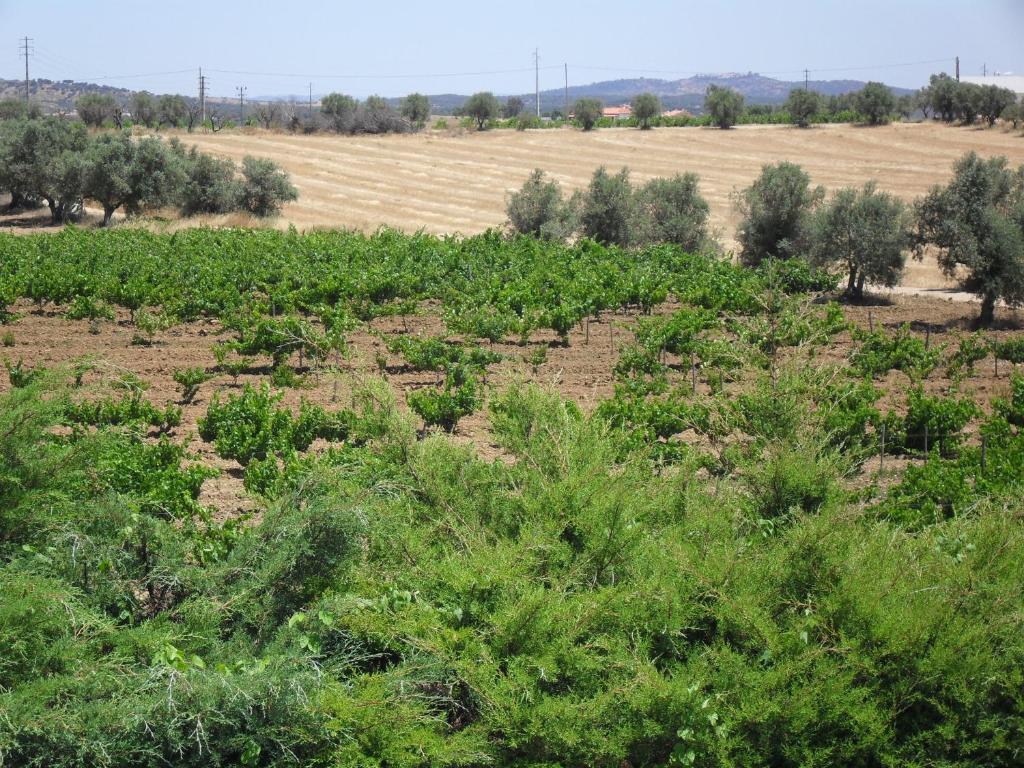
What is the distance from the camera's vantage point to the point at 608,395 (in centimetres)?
1434

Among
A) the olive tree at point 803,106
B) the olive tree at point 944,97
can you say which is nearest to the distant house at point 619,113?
the olive tree at point 803,106

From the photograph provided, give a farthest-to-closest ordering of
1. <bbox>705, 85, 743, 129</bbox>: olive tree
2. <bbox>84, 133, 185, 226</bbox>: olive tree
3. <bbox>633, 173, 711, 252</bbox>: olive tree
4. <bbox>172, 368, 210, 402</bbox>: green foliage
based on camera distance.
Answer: <bbox>705, 85, 743, 129</bbox>: olive tree
<bbox>84, 133, 185, 226</bbox>: olive tree
<bbox>633, 173, 711, 252</bbox>: olive tree
<bbox>172, 368, 210, 402</bbox>: green foliage

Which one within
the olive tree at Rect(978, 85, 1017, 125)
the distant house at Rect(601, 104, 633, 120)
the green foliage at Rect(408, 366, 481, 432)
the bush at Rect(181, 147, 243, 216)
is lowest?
the green foliage at Rect(408, 366, 481, 432)

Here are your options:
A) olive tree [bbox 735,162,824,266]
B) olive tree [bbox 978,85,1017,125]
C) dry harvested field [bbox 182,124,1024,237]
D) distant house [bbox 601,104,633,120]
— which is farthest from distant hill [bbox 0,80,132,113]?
olive tree [bbox 735,162,824,266]

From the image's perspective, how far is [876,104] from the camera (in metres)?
57.4

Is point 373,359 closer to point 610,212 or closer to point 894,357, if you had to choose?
point 894,357

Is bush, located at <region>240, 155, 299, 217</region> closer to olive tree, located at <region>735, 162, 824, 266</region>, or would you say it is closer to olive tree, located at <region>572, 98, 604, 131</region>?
olive tree, located at <region>735, 162, 824, 266</region>

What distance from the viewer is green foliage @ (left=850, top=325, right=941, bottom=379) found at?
15242mm

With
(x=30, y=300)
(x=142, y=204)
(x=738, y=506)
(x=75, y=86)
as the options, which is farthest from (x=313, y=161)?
(x=75, y=86)

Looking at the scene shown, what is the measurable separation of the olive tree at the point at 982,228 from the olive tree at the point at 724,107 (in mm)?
41092

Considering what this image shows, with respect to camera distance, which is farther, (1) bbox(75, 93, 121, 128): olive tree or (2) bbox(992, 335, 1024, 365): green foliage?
(1) bbox(75, 93, 121, 128): olive tree

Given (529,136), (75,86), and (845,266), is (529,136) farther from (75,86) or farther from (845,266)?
(75,86)

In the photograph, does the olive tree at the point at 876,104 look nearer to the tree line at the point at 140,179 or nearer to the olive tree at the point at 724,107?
the olive tree at the point at 724,107

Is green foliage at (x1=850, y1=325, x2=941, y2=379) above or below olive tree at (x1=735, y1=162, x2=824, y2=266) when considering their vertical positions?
below
